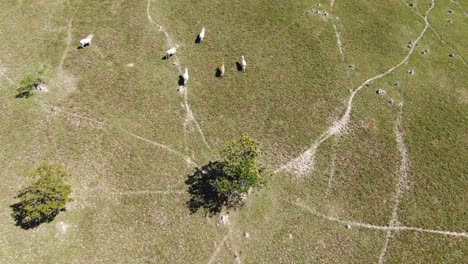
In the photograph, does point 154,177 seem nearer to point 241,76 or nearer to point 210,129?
point 210,129

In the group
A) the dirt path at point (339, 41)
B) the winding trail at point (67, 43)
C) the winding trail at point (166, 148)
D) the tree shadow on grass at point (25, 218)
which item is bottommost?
the tree shadow on grass at point (25, 218)

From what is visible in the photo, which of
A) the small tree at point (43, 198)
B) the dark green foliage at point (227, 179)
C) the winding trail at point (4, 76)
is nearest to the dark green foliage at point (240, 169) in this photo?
the dark green foliage at point (227, 179)

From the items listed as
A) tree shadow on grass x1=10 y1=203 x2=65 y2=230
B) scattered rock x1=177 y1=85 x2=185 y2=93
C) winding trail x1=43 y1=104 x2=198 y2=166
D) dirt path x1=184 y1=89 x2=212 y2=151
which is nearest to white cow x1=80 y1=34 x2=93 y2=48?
winding trail x1=43 y1=104 x2=198 y2=166

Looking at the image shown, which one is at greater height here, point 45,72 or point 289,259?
point 45,72

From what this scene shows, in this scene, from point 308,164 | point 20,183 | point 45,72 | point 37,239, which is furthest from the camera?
point 45,72

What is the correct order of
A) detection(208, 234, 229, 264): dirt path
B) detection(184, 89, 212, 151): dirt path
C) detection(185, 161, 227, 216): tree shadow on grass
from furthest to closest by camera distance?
1. detection(184, 89, 212, 151): dirt path
2. detection(185, 161, 227, 216): tree shadow on grass
3. detection(208, 234, 229, 264): dirt path

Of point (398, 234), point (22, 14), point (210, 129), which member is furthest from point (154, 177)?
point (22, 14)

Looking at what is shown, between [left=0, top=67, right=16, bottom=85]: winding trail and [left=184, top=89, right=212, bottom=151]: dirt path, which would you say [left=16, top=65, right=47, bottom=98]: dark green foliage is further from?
[left=184, top=89, right=212, bottom=151]: dirt path

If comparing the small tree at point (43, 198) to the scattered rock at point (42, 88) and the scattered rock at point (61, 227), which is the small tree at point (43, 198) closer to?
the scattered rock at point (61, 227)
